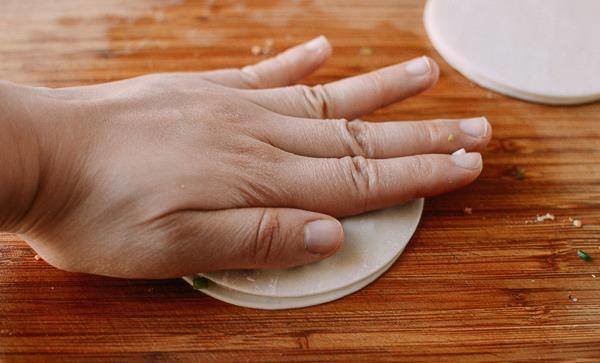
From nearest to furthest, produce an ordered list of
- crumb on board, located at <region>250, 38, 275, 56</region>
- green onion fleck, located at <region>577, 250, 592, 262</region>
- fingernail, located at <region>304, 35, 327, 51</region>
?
1. green onion fleck, located at <region>577, 250, 592, 262</region>
2. fingernail, located at <region>304, 35, 327, 51</region>
3. crumb on board, located at <region>250, 38, 275, 56</region>

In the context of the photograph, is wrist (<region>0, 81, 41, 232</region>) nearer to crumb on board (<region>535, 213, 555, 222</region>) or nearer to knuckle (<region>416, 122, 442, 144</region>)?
knuckle (<region>416, 122, 442, 144</region>)

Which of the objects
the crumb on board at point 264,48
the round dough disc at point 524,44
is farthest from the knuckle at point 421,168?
the crumb on board at point 264,48

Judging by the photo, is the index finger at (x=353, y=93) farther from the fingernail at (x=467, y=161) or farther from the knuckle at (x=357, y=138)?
the fingernail at (x=467, y=161)

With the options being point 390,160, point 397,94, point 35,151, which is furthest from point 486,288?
point 35,151

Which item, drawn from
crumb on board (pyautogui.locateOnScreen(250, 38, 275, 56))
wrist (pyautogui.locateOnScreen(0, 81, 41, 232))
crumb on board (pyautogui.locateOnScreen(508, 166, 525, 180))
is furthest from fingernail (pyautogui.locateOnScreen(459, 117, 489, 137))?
wrist (pyautogui.locateOnScreen(0, 81, 41, 232))

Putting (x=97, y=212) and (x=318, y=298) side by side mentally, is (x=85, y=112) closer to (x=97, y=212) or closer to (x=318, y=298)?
(x=97, y=212)

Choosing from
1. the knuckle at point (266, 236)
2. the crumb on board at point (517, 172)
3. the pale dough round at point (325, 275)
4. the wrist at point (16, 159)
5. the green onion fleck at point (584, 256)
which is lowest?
the green onion fleck at point (584, 256)
